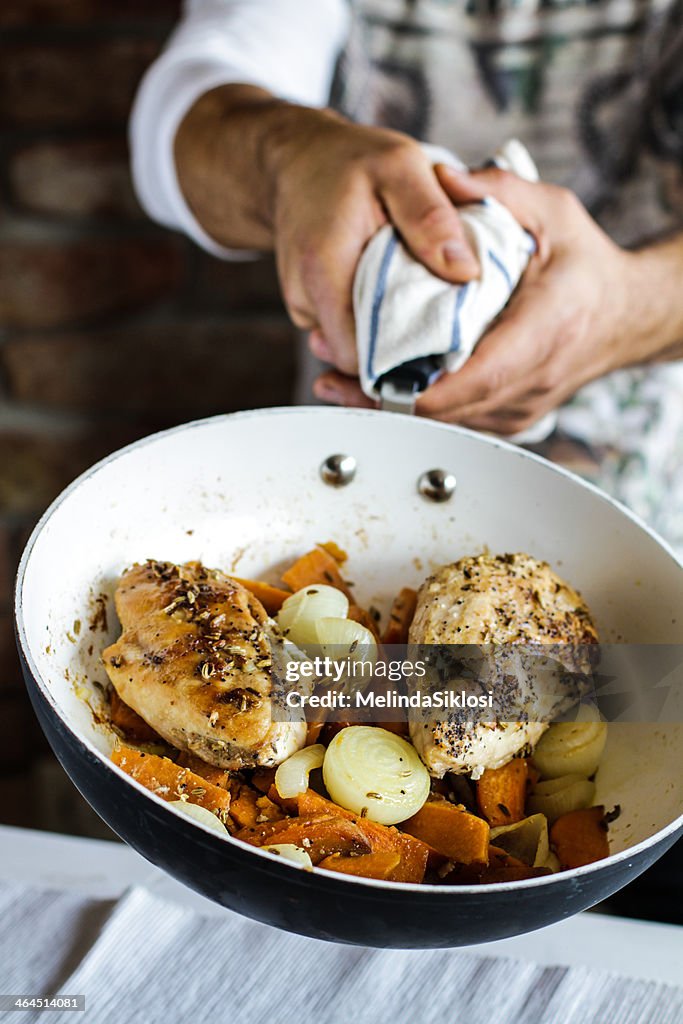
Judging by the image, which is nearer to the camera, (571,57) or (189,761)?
(189,761)

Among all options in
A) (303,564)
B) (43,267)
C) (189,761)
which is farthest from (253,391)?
(189,761)

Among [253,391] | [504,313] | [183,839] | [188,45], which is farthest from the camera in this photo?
[253,391]

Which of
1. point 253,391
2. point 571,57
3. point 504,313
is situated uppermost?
point 571,57

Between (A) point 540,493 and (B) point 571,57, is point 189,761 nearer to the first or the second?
(A) point 540,493

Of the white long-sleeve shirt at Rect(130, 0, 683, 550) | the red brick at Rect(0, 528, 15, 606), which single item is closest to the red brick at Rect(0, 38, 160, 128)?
the white long-sleeve shirt at Rect(130, 0, 683, 550)

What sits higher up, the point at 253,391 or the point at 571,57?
the point at 571,57

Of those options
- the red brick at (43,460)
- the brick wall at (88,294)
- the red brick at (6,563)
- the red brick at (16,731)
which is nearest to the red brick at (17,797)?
the red brick at (16,731)
